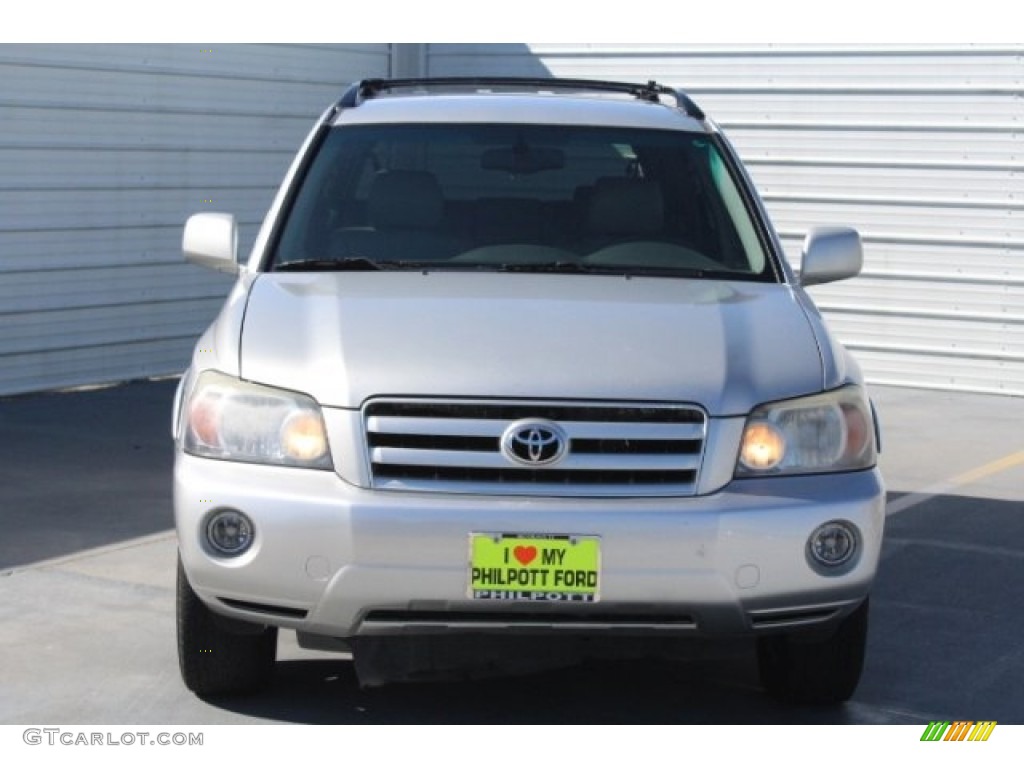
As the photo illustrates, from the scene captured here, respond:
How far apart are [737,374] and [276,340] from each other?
1.24 metres

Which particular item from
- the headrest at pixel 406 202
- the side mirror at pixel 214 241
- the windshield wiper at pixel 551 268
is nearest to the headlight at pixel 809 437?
the windshield wiper at pixel 551 268

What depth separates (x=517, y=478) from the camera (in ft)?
16.2

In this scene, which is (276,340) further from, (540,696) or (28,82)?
(28,82)

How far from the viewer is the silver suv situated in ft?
15.9

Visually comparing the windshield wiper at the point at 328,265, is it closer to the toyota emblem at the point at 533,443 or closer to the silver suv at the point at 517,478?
the silver suv at the point at 517,478

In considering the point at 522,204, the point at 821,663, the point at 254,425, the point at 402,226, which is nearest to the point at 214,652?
the point at 254,425

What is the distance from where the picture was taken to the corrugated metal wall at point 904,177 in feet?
44.6

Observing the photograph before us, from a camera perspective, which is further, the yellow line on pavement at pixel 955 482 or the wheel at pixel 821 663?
the yellow line on pavement at pixel 955 482

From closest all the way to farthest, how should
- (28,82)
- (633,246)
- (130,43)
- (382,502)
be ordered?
(382,502) → (633,246) → (28,82) → (130,43)

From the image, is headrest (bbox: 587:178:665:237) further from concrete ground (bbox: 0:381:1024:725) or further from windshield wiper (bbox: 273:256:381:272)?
concrete ground (bbox: 0:381:1024:725)

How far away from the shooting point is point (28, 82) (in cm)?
1218

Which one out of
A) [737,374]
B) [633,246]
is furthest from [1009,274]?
[737,374]

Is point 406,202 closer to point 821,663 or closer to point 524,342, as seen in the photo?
point 524,342

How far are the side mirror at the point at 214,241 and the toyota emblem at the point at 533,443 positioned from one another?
1877mm
